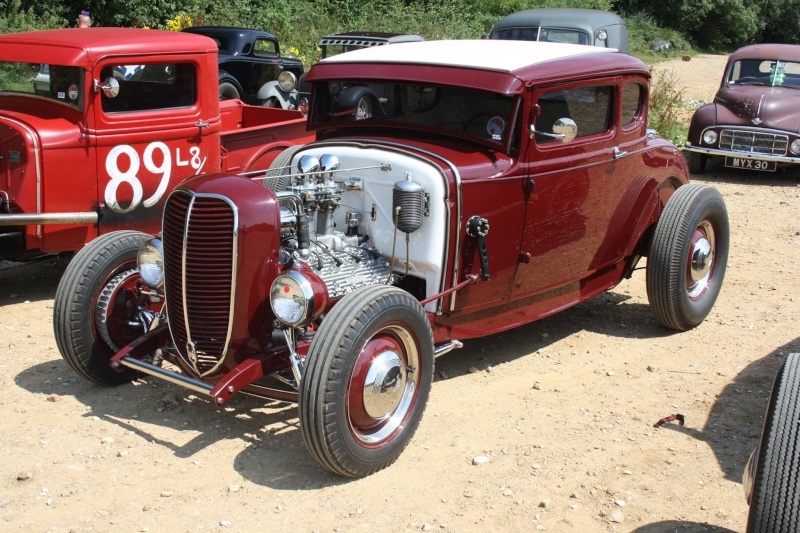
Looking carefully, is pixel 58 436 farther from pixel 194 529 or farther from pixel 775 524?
pixel 775 524

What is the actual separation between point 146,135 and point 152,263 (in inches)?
98.3

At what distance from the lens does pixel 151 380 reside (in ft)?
16.8

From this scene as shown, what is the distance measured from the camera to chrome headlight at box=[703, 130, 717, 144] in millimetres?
11555

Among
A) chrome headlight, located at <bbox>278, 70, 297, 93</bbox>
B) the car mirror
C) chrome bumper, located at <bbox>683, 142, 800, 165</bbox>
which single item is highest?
the car mirror

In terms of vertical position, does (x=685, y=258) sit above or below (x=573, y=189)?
below

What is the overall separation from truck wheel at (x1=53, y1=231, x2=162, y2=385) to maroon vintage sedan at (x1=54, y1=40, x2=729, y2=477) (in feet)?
0.04

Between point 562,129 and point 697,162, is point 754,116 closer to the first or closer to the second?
A: point 697,162

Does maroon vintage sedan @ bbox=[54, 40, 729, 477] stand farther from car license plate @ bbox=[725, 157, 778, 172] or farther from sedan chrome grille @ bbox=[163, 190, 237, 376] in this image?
car license plate @ bbox=[725, 157, 778, 172]

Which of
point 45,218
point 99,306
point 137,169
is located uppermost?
point 137,169

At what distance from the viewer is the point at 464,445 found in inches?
175

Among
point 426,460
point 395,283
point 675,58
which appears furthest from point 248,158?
point 675,58

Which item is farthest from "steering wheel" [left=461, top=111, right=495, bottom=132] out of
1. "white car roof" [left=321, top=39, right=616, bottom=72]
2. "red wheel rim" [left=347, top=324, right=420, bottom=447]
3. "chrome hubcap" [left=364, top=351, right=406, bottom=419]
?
"chrome hubcap" [left=364, top=351, right=406, bottom=419]

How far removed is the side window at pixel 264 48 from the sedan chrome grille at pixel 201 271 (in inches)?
358

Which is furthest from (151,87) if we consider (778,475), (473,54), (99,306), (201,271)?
(778,475)
